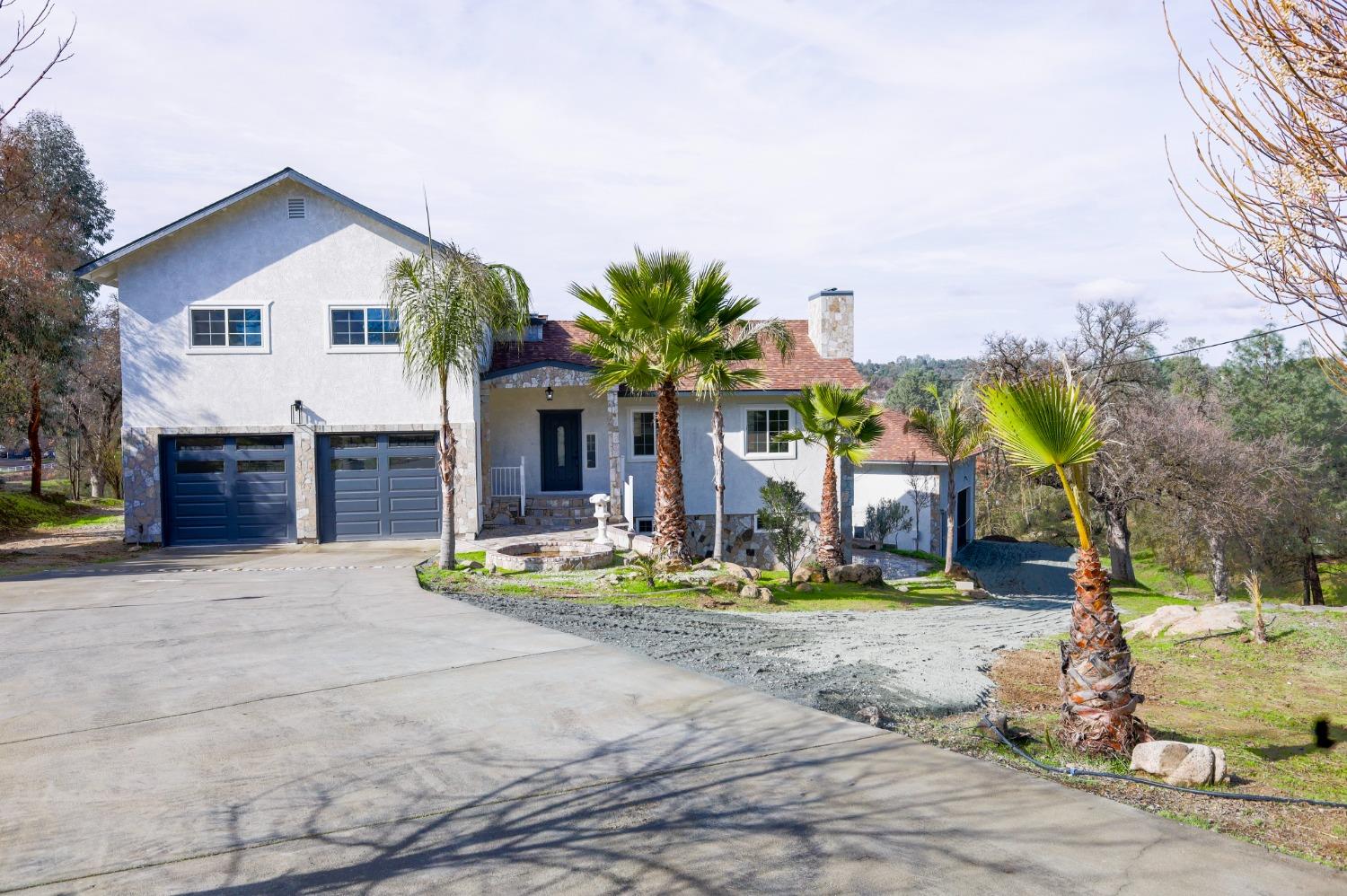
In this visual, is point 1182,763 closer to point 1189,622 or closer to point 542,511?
point 1189,622

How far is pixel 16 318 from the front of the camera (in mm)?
22109

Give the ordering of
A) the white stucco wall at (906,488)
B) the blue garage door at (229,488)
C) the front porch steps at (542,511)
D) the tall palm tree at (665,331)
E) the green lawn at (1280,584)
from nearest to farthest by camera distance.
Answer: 1. the tall palm tree at (665,331)
2. the blue garage door at (229,488)
3. the front porch steps at (542,511)
4. the white stucco wall at (906,488)
5. the green lawn at (1280,584)

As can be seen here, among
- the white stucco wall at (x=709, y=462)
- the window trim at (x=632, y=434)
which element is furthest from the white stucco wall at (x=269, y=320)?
the white stucco wall at (x=709, y=462)

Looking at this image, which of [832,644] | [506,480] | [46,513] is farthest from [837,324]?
[46,513]

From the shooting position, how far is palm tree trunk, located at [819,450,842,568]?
19.5 meters

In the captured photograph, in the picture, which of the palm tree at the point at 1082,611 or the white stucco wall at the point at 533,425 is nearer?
the palm tree at the point at 1082,611

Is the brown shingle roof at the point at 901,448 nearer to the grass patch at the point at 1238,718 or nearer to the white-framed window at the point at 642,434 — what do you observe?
the white-framed window at the point at 642,434

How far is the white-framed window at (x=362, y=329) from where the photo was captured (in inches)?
790

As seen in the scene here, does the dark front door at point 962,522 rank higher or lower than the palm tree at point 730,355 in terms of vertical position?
lower

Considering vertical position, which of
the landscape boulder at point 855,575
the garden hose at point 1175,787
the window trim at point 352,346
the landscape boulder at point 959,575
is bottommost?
the landscape boulder at point 959,575

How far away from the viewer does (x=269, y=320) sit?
19875mm

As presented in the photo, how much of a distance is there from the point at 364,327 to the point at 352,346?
0.50 metres

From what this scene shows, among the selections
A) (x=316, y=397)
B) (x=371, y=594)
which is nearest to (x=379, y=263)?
(x=316, y=397)

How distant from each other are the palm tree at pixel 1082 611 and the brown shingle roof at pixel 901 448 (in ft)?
72.0
